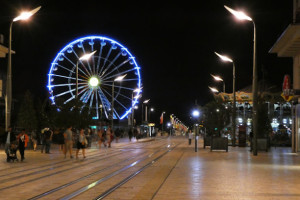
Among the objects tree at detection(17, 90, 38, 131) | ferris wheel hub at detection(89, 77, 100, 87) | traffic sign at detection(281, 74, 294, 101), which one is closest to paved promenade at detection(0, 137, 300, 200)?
traffic sign at detection(281, 74, 294, 101)

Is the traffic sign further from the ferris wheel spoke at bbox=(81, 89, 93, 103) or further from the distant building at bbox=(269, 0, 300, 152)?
the ferris wheel spoke at bbox=(81, 89, 93, 103)

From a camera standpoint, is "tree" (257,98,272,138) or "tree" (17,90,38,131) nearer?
"tree" (17,90,38,131)

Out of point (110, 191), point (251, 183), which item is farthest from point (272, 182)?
A: point (110, 191)

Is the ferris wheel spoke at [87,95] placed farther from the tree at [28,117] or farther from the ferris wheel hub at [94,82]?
the tree at [28,117]

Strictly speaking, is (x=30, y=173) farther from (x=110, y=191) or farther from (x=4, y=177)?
(x=110, y=191)

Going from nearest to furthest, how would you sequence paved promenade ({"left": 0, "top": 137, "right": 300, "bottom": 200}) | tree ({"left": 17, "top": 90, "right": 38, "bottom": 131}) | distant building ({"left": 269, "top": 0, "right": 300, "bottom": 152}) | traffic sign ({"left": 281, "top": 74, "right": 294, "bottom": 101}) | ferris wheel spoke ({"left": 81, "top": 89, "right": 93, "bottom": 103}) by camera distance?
1. paved promenade ({"left": 0, "top": 137, "right": 300, "bottom": 200})
2. distant building ({"left": 269, "top": 0, "right": 300, "bottom": 152})
3. traffic sign ({"left": 281, "top": 74, "right": 294, "bottom": 101})
4. tree ({"left": 17, "top": 90, "right": 38, "bottom": 131})
5. ferris wheel spoke ({"left": 81, "top": 89, "right": 93, "bottom": 103})

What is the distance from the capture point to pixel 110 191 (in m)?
12.2

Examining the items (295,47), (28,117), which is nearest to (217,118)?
(28,117)

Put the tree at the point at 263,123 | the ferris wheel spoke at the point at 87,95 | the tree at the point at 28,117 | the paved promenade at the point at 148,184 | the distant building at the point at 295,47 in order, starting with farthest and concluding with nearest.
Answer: the ferris wheel spoke at the point at 87,95 < the tree at the point at 263,123 < the tree at the point at 28,117 < the distant building at the point at 295,47 < the paved promenade at the point at 148,184

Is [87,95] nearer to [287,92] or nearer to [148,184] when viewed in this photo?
[287,92]

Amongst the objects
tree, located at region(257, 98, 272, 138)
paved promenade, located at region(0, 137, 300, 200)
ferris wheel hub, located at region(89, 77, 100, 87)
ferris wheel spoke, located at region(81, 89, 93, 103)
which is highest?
ferris wheel hub, located at region(89, 77, 100, 87)

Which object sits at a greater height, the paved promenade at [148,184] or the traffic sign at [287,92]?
the traffic sign at [287,92]

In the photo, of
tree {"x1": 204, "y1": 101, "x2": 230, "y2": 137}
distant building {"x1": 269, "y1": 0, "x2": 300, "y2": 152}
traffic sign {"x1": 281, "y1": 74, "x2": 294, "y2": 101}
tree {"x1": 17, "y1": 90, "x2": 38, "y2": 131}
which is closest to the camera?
distant building {"x1": 269, "y1": 0, "x2": 300, "y2": 152}

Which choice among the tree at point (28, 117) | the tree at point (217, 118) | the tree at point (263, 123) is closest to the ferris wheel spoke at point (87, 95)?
the tree at point (217, 118)
